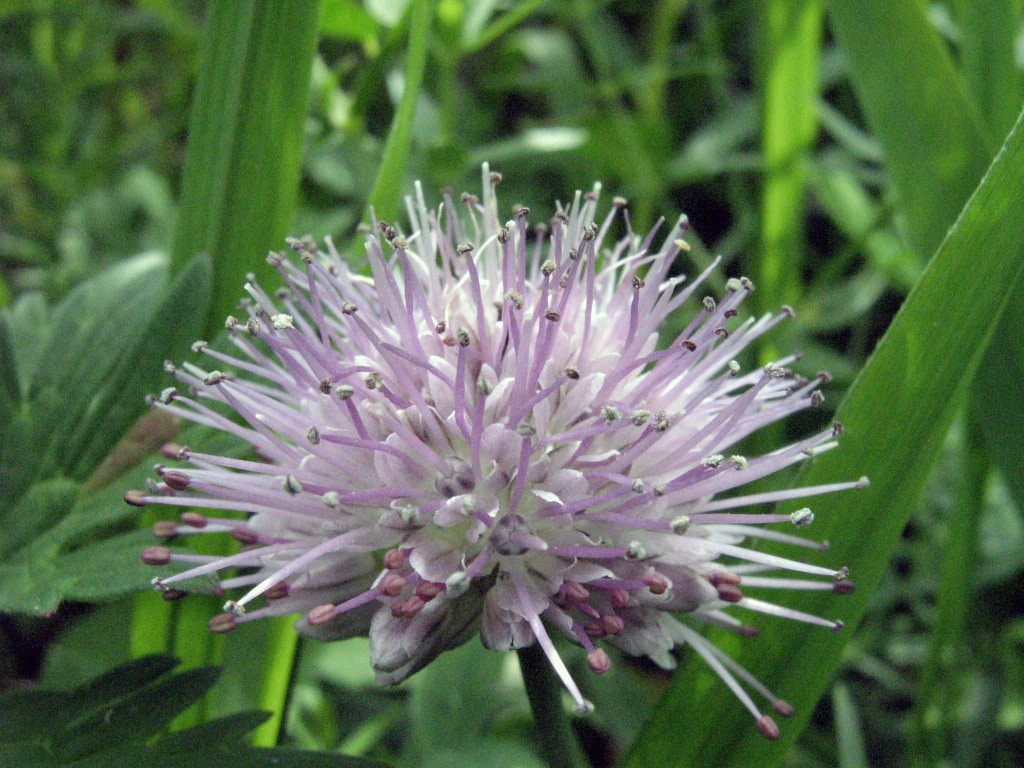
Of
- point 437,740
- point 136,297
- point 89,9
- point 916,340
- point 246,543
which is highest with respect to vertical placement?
point 89,9

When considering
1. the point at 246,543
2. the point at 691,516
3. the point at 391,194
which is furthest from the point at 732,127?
the point at 246,543

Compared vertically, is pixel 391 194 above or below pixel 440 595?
above

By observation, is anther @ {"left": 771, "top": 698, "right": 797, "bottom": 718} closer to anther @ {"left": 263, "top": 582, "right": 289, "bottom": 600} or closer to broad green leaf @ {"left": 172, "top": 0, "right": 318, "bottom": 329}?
anther @ {"left": 263, "top": 582, "right": 289, "bottom": 600}

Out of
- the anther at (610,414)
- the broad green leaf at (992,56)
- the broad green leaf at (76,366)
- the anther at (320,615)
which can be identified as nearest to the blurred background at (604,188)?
the broad green leaf at (992,56)

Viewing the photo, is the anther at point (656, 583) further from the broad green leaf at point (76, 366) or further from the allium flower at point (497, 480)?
the broad green leaf at point (76, 366)

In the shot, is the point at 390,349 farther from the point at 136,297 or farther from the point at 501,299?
the point at 136,297

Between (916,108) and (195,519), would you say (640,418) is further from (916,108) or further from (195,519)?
(916,108)

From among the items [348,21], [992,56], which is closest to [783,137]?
[992,56]
